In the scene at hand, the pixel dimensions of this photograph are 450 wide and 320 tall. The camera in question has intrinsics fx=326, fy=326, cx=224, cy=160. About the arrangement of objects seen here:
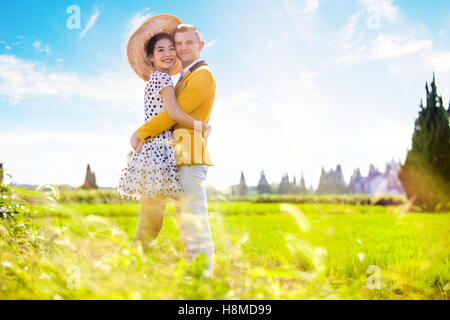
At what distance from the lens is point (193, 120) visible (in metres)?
2.41

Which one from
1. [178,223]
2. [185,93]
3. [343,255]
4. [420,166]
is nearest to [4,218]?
[178,223]

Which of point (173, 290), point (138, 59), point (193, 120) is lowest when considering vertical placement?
point (173, 290)

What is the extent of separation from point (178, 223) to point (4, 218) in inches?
57.2

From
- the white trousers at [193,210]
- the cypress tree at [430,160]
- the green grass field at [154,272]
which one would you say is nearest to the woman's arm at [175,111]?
the white trousers at [193,210]

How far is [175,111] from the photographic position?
2.40 metres

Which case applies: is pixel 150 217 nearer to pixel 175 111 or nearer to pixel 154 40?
pixel 175 111

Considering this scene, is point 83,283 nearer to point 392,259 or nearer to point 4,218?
point 4,218

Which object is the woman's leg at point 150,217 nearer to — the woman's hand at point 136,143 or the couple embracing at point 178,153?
the couple embracing at point 178,153

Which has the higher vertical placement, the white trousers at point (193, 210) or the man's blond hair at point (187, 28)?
the man's blond hair at point (187, 28)

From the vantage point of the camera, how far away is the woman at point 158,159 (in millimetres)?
2412

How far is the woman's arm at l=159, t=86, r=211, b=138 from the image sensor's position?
2.39 meters

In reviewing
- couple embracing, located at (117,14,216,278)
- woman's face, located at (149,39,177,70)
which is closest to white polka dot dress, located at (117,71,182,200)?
couple embracing, located at (117,14,216,278)

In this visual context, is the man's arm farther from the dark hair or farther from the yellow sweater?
the dark hair

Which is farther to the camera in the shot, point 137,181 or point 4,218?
point 4,218
